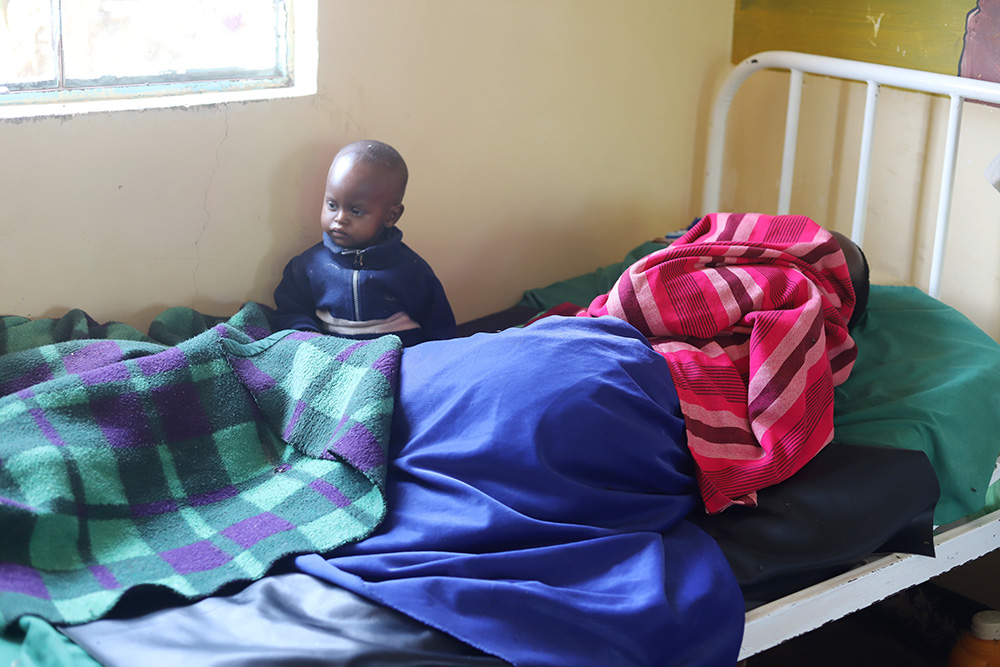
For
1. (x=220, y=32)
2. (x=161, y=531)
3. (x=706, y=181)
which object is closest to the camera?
(x=161, y=531)

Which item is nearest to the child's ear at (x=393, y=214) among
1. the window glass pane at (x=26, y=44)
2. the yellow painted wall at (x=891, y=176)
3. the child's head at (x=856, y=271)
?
the window glass pane at (x=26, y=44)

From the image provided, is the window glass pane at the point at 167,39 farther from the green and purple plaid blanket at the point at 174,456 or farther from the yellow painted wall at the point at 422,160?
the green and purple plaid blanket at the point at 174,456

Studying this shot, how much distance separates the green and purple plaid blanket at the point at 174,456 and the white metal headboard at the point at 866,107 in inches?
44.5

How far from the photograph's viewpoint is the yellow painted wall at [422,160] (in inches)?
61.6

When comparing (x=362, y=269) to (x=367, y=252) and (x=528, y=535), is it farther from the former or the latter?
(x=528, y=535)

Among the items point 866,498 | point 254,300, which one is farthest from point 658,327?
point 254,300

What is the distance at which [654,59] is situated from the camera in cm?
225

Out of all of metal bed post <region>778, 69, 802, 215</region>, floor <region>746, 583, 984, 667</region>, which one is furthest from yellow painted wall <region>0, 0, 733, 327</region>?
floor <region>746, 583, 984, 667</region>

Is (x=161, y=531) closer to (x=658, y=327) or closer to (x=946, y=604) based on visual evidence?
(x=658, y=327)

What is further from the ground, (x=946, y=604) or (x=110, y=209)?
(x=110, y=209)

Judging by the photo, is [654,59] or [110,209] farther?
[654,59]

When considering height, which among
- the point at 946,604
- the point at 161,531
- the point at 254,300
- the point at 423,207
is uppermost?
the point at 423,207

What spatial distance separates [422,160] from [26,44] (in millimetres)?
743

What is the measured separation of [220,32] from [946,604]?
182 centimetres
